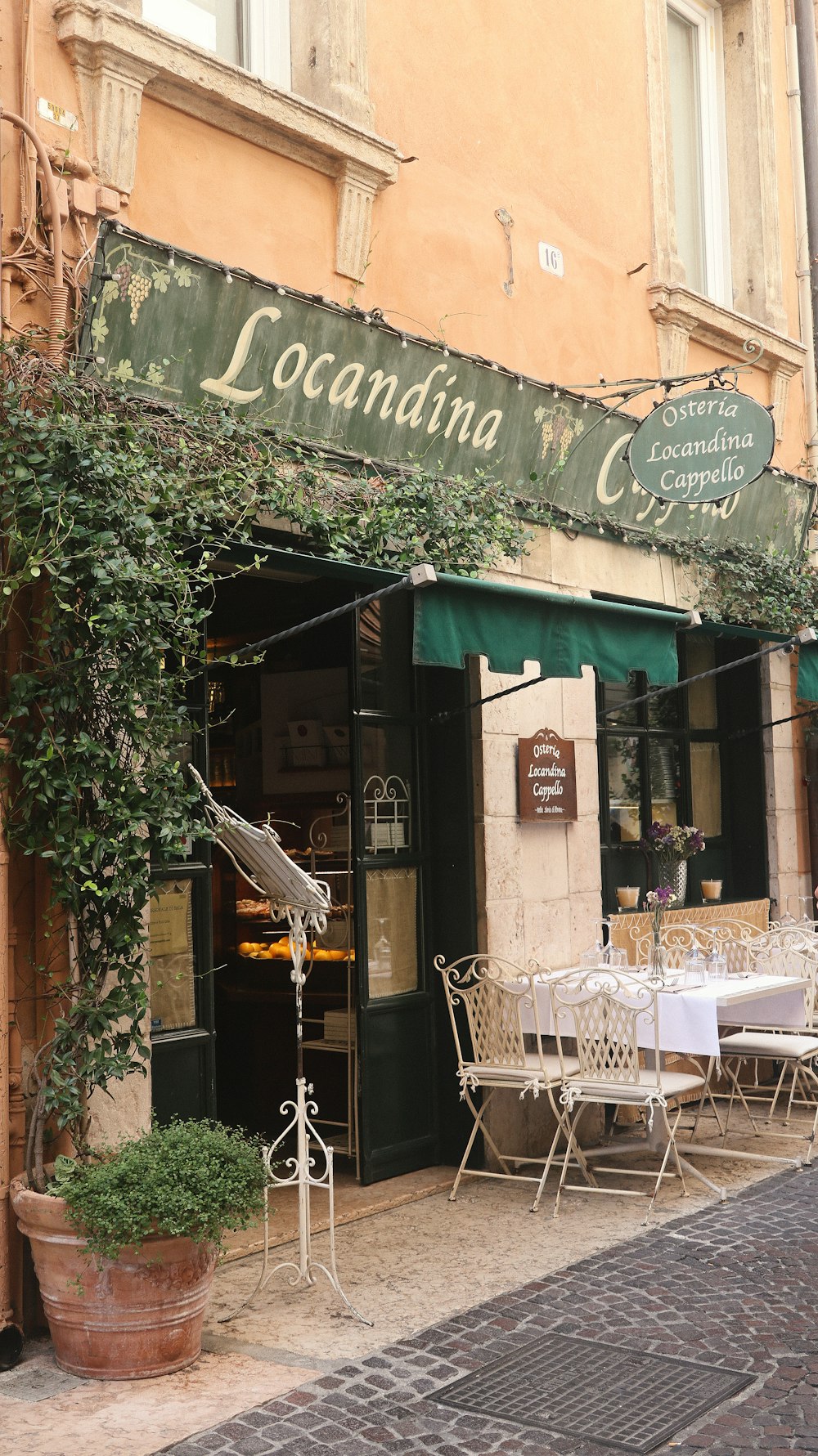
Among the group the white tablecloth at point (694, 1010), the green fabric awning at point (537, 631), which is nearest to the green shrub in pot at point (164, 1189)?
the green fabric awning at point (537, 631)

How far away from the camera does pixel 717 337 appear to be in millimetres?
9969


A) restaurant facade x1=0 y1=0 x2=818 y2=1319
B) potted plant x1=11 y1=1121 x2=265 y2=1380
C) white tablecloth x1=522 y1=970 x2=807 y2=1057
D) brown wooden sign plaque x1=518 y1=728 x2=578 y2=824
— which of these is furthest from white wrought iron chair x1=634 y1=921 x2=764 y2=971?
potted plant x1=11 y1=1121 x2=265 y2=1380

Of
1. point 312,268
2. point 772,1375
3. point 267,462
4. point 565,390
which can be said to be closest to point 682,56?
point 565,390

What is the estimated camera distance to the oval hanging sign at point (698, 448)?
26.3 feet

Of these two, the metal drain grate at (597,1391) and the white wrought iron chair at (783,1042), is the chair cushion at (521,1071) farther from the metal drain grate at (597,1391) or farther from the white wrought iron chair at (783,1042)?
the metal drain grate at (597,1391)

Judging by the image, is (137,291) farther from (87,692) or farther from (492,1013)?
(492,1013)

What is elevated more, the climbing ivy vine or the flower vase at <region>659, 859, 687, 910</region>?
the climbing ivy vine

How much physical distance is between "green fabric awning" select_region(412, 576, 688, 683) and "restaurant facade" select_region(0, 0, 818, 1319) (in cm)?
2

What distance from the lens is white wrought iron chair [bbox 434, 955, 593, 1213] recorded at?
22.6 ft

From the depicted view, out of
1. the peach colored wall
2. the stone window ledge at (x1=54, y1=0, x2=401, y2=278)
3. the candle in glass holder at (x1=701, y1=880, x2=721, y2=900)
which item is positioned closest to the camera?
the stone window ledge at (x1=54, y1=0, x2=401, y2=278)

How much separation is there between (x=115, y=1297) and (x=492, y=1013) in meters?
2.89

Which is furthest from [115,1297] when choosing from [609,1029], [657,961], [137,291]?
[657,961]

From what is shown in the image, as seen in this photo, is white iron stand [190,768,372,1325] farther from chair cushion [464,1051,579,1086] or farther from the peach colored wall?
the peach colored wall

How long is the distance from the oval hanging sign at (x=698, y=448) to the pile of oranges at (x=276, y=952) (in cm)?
324
